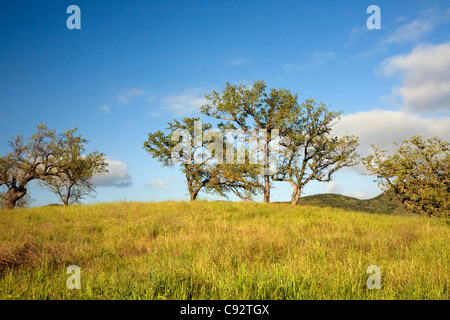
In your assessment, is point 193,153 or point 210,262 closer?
point 210,262

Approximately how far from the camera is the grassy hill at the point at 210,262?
3811 millimetres

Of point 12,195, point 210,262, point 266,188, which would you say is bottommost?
point 210,262

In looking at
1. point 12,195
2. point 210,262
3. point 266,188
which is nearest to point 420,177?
point 266,188

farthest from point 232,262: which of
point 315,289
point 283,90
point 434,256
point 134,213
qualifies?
point 283,90

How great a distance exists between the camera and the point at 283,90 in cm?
2467

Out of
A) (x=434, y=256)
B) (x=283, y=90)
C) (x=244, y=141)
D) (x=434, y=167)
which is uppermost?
(x=283, y=90)

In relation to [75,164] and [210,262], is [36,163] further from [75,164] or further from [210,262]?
[210,262]

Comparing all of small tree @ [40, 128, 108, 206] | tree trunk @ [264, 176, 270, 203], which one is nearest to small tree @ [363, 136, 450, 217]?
tree trunk @ [264, 176, 270, 203]

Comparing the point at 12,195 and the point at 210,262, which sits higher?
the point at 12,195

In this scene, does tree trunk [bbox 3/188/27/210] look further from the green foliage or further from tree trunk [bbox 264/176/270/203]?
tree trunk [bbox 264/176/270/203]

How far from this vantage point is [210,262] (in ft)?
17.2

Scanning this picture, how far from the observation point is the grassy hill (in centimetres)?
381
